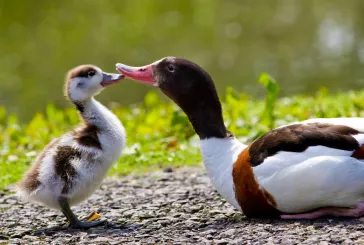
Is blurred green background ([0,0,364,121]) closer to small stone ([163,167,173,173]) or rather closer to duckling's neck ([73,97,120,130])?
small stone ([163,167,173,173])

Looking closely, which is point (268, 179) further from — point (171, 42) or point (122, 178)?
point (171, 42)

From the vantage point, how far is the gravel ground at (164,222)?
557 centimetres

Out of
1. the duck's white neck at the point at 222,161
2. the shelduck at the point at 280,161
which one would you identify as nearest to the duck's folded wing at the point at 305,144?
the shelduck at the point at 280,161

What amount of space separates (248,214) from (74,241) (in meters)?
1.45

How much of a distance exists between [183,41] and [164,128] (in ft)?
37.8

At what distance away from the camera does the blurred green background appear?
58.4ft

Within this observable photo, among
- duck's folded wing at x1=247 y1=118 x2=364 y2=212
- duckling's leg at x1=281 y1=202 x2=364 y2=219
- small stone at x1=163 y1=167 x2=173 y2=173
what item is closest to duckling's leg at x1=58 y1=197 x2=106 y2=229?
duck's folded wing at x1=247 y1=118 x2=364 y2=212

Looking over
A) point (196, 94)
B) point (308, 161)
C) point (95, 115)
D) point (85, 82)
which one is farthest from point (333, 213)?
point (85, 82)

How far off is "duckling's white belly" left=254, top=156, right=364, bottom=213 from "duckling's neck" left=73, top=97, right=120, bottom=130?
5.80 ft

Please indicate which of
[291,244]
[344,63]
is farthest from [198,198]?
[344,63]

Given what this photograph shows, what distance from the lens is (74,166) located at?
6.50 m

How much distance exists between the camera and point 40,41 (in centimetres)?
2372

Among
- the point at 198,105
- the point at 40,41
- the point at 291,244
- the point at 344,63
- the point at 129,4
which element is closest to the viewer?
the point at 291,244

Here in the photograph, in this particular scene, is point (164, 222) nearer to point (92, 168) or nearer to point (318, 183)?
point (92, 168)
